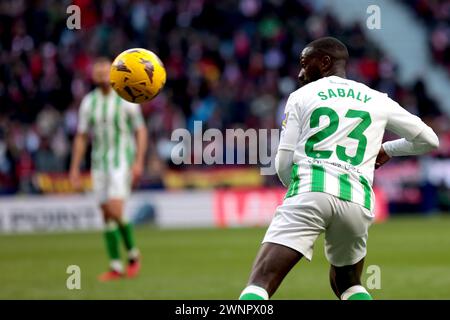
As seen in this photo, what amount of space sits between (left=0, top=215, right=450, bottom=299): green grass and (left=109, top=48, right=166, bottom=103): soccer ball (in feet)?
7.65

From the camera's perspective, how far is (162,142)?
2159 centimetres

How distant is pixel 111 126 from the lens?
11750 millimetres

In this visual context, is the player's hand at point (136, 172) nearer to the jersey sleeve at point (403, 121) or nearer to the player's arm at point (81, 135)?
the player's arm at point (81, 135)

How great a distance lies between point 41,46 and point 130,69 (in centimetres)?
1748

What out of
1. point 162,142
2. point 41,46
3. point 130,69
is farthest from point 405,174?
point 130,69

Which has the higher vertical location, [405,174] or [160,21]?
[160,21]

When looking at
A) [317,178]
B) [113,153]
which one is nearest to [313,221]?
[317,178]

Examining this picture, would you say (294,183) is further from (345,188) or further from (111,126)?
(111,126)

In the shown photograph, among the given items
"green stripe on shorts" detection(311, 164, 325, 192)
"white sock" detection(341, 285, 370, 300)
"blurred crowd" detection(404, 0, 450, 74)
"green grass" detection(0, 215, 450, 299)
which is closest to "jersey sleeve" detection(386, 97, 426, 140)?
"green stripe on shorts" detection(311, 164, 325, 192)

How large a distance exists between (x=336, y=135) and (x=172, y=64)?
18.7 metres

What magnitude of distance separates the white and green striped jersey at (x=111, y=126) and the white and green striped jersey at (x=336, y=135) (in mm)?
6061

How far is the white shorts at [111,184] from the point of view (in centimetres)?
1159

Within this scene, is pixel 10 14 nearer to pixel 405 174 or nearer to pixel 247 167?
pixel 247 167
